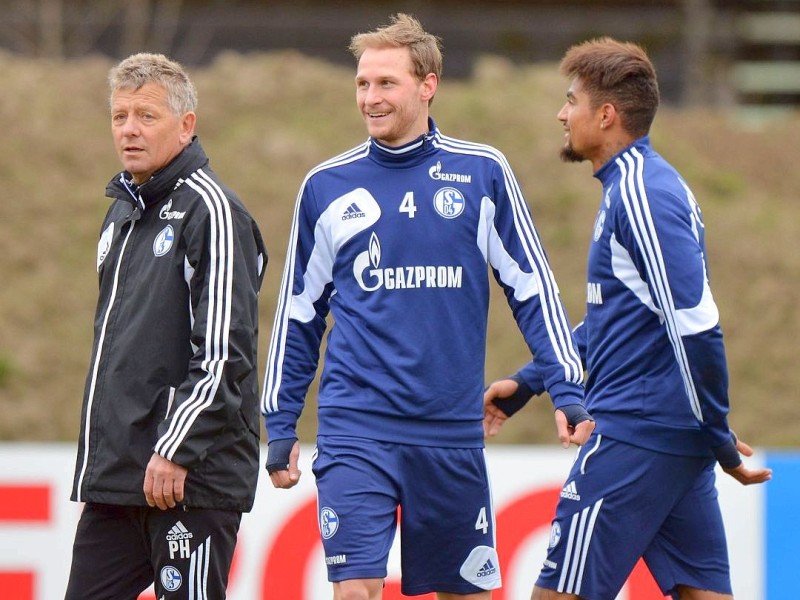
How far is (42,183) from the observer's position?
17.3m

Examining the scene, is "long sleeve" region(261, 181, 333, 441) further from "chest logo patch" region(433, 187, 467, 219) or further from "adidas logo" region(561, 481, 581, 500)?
"adidas logo" region(561, 481, 581, 500)

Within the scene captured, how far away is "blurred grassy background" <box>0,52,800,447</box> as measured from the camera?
14.5 m

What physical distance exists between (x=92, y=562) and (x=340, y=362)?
3.54 ft

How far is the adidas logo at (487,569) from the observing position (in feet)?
14.9

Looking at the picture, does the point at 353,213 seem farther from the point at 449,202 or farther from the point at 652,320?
the point at 652,320

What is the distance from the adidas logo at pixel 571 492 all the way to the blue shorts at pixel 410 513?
33cm

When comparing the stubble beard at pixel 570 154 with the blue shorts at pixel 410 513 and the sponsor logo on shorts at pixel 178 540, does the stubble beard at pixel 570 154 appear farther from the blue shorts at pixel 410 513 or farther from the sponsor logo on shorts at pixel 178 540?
the sponsor logo on shorts at pixel 178 540

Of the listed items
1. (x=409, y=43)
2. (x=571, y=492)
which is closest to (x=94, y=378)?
(x=409, y=43)

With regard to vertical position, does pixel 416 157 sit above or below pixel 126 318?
above

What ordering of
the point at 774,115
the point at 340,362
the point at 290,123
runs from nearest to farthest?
the point at 340,362
the point at 290,123
the point at 774,115

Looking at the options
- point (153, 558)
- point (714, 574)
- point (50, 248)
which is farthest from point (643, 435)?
point (50, 248)

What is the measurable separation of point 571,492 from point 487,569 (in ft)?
1.45

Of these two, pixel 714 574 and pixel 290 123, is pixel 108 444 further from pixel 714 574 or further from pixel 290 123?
pixel 290 123

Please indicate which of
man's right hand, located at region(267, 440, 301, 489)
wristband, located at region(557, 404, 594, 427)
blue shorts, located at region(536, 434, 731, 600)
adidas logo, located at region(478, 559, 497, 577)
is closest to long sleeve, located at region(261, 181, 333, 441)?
man's right hand, located at region(267, 440, 301, 489)
